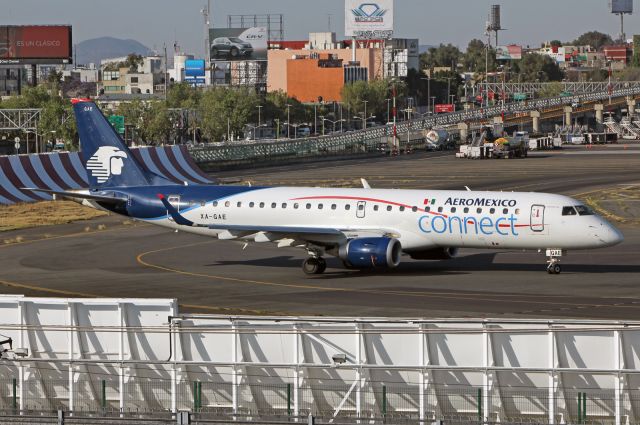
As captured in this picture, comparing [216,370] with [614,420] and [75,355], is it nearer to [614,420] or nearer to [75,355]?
[75,355]

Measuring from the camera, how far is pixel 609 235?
5303cm

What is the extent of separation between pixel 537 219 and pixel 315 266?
10238 mm

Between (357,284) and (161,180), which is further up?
(161,180)

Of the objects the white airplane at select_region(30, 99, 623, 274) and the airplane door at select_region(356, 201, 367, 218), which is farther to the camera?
the airplane door at select_region(356, 201, 367, 218)

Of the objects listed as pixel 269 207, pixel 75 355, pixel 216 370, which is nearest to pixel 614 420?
pixel 216 370

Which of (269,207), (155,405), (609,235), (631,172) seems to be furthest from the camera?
(631,172)

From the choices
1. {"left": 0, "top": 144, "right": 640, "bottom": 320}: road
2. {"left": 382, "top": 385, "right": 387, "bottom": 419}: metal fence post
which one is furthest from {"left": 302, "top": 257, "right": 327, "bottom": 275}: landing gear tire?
{"left": 382, "top": 385, "right": 387, "bottom": 419}: metal fence post

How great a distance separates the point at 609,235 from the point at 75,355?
29893 mm

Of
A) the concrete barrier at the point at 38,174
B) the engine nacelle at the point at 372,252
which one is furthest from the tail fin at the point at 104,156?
the concrete barrier at the point at 38,174

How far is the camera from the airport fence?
2598 cm

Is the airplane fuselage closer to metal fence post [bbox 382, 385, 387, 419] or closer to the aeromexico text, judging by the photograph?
the aeromexico text

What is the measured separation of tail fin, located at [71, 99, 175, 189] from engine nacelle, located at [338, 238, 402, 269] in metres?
12.1

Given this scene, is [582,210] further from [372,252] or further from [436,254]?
[372,252]

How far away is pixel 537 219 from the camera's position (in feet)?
175
